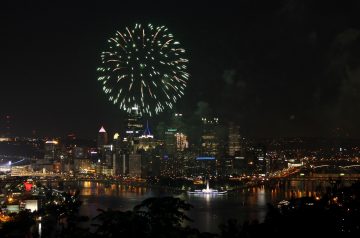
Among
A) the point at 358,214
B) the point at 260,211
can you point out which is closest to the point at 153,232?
the point at 358,214

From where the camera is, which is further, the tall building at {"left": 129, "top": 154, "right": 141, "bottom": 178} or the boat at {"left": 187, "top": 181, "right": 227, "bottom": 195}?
the tall building at {"left": 129, "top": 154, "right": 141, "bottom": 178}

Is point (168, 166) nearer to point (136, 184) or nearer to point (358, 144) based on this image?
point (136, 184)

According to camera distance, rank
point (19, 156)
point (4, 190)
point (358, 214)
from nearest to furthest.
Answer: point (358, 214) → point (4, 190) → point (19, 156)

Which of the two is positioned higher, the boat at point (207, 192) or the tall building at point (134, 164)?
the tall building at point (134, 164)

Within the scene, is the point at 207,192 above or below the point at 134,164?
below

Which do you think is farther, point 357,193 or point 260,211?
point 260,211

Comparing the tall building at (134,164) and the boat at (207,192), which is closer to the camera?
the boat at (207,192)

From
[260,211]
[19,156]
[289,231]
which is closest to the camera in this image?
[289,231]

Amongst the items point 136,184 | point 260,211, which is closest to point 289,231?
point 260,211

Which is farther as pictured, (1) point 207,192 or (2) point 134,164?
(2) point 134,164
